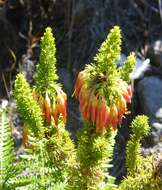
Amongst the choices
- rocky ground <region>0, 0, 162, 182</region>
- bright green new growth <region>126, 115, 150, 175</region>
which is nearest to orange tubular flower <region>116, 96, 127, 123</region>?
bright green new growth <region>126, 115, 150, 175</region>

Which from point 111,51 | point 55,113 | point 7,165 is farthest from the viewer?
point 7,165

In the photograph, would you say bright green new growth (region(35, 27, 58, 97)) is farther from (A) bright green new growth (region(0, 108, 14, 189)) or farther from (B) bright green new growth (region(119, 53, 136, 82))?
(A) bright green new growth (region(0, 108, 14, 189))

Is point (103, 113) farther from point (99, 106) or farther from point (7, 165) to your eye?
point (7, 165)

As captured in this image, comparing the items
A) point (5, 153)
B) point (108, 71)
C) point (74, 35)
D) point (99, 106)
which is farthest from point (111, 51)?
point (74, 35)

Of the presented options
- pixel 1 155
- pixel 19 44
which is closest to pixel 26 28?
pixel 19 44

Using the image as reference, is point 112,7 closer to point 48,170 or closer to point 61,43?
point 61,43

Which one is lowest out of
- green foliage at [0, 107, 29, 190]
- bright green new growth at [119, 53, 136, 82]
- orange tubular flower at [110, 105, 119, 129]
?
green foliage at [0, 107, 29, 190]
